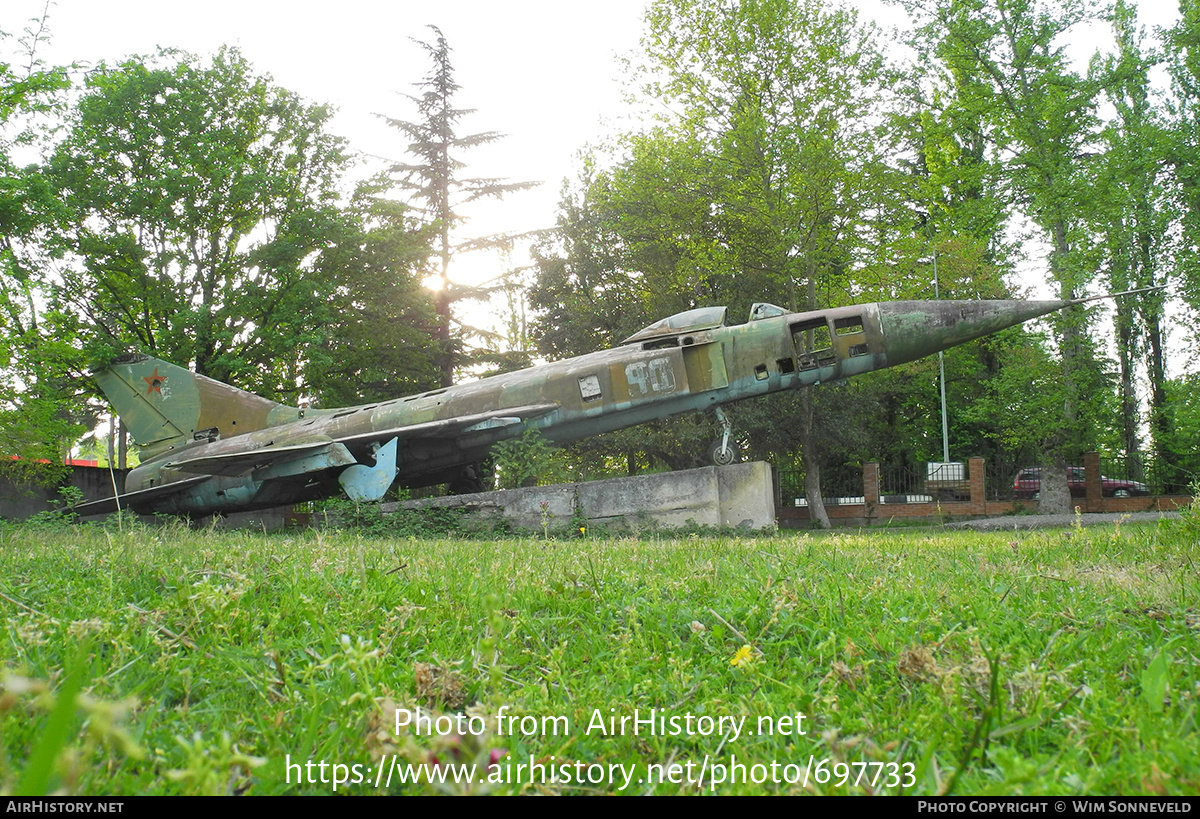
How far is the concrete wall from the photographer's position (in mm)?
13367

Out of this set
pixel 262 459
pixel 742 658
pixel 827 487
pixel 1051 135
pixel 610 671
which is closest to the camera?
pixel 742 658

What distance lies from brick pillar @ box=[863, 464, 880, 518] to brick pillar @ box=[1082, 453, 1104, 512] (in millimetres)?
6199

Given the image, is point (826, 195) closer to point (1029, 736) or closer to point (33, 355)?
point (33, 355)

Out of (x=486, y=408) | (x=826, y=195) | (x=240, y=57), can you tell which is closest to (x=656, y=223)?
(x=826, y=195)

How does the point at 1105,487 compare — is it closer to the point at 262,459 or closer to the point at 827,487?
the point at 827,487

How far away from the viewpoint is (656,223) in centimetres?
2459

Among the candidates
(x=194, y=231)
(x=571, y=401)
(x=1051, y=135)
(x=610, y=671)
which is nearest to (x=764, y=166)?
(x=1051, y=135)

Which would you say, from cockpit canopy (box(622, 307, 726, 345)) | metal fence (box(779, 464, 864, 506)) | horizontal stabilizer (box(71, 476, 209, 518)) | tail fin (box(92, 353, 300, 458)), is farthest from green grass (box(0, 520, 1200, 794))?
metal fence (box(779, 464, 864, 506))

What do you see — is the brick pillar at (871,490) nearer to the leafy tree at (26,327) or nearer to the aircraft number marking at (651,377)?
the aircraft number marking at (651,377)

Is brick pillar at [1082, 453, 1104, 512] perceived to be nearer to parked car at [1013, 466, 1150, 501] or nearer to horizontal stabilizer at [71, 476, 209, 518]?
parked car at [1013, 466, 1150, 501]

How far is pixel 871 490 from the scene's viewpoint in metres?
23.0

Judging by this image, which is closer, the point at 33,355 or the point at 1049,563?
the point at 1049,563

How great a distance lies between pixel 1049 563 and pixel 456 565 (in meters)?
3.93

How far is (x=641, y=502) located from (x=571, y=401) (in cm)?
240
